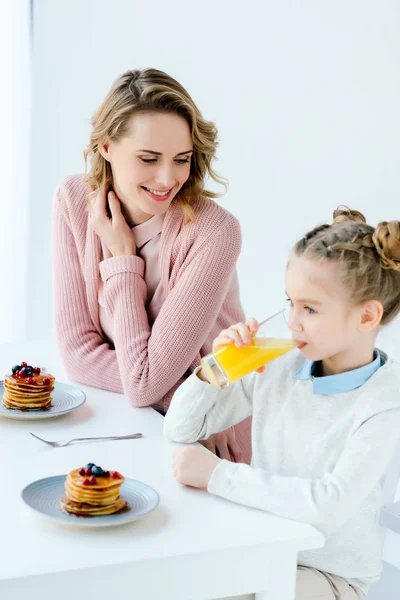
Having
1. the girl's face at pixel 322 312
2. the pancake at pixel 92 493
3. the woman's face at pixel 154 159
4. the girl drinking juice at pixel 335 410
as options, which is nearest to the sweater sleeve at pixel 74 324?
the woman's face at pixel 154 159

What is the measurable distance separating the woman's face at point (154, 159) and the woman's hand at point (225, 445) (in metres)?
0.54

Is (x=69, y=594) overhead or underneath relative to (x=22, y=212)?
underneath

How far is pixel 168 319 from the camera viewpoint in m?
1.88

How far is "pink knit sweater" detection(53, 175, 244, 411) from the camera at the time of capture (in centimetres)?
187

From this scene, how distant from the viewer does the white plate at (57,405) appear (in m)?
1.62

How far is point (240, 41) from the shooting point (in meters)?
3.79

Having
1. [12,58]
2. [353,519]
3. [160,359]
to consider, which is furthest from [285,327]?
[12,58]

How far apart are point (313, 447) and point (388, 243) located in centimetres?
36

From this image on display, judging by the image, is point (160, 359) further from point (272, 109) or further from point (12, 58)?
point (12, 58)

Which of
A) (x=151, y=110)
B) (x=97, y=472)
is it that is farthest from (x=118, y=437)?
(x=151, y=110)

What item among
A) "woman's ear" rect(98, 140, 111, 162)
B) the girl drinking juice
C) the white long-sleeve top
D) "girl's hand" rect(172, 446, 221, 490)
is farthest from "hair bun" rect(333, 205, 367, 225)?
"woman's ear" rect(98, 140, 111, 162)

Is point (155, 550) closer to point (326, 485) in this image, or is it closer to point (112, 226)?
point (326, 485)

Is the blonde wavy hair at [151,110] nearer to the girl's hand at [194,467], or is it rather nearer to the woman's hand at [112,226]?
the woman's hand at [112,226]

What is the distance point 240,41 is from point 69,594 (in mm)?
3149
